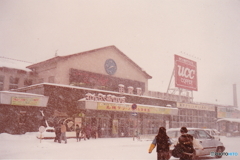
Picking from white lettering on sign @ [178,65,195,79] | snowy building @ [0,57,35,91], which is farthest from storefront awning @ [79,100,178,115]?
snowy building @ [0,57,35,91]

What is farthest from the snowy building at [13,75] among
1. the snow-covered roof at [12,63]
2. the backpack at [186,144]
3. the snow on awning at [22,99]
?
the backpack at [186,144]

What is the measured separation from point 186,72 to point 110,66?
14.9 meters

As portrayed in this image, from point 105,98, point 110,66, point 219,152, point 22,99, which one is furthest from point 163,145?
point 110,66

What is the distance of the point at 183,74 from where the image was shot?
3850 centimetres

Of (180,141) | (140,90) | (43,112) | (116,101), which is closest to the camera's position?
(180,141)

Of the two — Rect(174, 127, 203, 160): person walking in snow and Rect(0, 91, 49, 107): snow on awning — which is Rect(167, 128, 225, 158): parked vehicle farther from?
Rect(0, 91, 49, 107): snow on awning

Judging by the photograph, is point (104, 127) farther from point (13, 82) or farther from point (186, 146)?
point (186, 146)

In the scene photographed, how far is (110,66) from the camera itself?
30.2 metres

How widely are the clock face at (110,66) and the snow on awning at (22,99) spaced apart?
9.41 meters

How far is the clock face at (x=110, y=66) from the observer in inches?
1175

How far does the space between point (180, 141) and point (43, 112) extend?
56.6ft

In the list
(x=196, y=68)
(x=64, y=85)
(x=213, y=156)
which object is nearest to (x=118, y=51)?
(x=64, y=85)

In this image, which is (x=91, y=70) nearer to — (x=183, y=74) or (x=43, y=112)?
(x=43, y=112)

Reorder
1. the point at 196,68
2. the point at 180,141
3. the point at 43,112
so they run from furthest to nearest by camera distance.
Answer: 1. the point at 196,68
2. the point at 43,112
3. the point at 180,141
